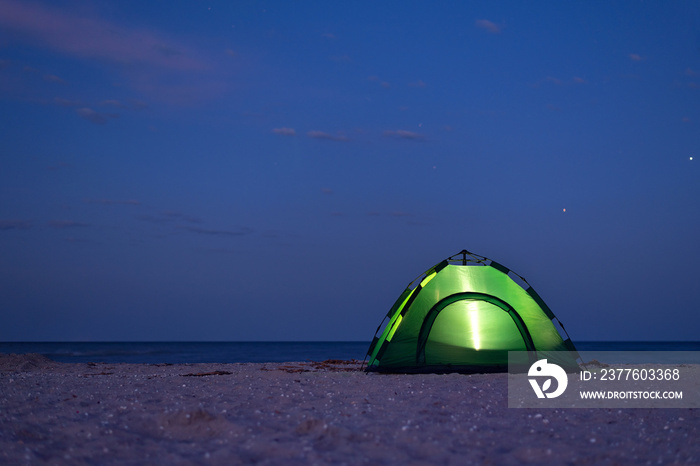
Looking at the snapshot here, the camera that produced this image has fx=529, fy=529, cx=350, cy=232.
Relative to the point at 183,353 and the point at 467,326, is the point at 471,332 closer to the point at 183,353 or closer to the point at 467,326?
the point at 467,326

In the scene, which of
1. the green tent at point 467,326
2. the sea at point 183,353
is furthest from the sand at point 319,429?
the sea at point 183,353

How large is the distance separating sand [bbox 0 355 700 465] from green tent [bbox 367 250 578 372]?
9.47 ft

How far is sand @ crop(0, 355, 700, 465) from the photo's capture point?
434cm

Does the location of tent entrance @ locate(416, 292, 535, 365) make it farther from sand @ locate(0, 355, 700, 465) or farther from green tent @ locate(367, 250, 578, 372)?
sand @ locate(0, 355, 700, 465)

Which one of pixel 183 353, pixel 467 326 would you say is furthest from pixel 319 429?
pixel 183 353

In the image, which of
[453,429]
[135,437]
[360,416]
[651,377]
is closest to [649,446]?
[453,429]

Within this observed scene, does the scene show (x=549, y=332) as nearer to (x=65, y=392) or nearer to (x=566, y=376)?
(x=566, y=376)

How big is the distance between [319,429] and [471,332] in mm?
6561

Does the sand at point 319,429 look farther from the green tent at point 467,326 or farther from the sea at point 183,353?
the sea at point 183,353

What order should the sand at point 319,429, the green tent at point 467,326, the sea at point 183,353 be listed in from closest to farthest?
the sand at point 319,429 → the green tent at point 467,326 → the sea at point 183,353

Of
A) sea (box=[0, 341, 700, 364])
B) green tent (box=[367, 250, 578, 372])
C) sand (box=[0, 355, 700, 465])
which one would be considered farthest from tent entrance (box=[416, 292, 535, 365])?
sea (box=[0, 341, 700, 364])

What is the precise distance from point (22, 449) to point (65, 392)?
10.3ft

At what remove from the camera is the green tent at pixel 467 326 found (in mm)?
10719

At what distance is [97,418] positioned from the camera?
5492 millimetres
